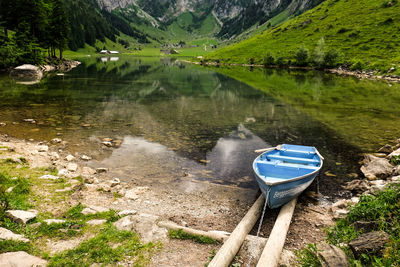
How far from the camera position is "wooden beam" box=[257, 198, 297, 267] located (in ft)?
Answer: 25.8

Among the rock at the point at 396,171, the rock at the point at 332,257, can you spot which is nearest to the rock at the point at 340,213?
the rock at the point at 332,257

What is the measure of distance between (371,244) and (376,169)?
33.4ft

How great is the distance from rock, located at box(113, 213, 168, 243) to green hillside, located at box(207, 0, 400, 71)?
9762cm

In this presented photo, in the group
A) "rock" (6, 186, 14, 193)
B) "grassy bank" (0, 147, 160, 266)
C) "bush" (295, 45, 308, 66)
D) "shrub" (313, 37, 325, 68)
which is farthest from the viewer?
"bush" (295, 45, 308, 66)

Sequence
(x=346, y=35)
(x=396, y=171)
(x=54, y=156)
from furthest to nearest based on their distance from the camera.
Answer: (x=346, y=35) → (x=54, y=156) → (x=396, y=171)

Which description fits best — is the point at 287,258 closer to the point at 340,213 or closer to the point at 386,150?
the point at 340,213

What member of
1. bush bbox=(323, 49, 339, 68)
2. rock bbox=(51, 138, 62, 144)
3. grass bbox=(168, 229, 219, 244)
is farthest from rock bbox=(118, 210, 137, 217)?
bush bbox=(323, 49, 339, 68)

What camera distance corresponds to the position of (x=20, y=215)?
8.80 meters

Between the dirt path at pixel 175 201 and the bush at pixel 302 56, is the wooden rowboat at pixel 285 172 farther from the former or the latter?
the bush at pixel 302 56

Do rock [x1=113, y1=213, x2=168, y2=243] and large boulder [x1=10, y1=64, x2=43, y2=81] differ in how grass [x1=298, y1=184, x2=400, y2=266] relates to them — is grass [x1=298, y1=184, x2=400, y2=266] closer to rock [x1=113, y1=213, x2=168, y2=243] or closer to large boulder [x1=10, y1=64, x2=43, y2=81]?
rock [x1=113, y1=213, x2=168, y2=243]

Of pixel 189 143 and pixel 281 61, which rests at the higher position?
pixel 281 61

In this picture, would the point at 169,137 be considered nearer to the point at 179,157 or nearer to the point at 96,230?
the point at 179,157

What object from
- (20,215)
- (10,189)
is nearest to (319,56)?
(10,189)

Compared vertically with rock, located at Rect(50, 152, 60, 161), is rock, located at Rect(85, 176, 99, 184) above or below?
above
